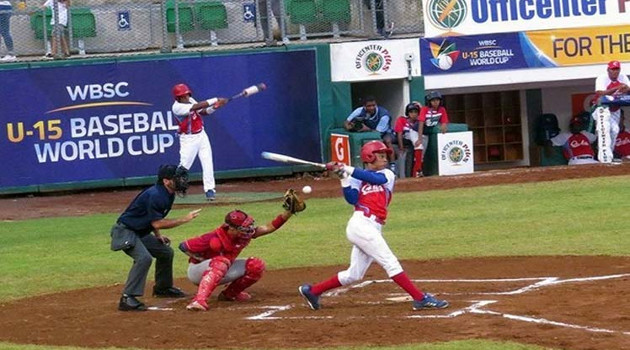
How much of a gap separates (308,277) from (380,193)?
2772mm

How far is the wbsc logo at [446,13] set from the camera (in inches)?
968

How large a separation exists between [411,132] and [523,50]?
3.23m

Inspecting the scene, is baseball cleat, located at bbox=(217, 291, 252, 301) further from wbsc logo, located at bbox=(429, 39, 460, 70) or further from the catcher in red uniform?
wbsc logo, located at bbox=(429, 39, 460, 70)

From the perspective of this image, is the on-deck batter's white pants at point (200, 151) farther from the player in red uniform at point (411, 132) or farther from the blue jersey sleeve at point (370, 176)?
the blue jersey sleeve at point (370, 176)

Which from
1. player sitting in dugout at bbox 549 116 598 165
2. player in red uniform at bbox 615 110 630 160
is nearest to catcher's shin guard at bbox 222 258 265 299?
player in red uniform at bbox 615 110 630 160

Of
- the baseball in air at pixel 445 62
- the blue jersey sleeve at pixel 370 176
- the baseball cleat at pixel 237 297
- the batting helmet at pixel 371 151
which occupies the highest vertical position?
the baseball in air at pixel 445 62

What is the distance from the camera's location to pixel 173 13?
2458cm

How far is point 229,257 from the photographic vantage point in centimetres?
1177

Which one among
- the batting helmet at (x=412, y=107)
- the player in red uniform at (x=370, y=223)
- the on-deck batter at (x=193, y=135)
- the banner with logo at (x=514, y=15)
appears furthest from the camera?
the banner with logo at (x=514, y=15)

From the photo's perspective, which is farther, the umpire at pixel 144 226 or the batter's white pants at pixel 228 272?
the batter's white pants at pixel 228 272

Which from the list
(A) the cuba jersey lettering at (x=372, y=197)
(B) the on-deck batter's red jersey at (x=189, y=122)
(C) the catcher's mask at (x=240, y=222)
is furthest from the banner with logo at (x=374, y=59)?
(A) the cuba jersey lettering at (x=372, y=197)

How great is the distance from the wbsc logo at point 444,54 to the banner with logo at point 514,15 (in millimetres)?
245

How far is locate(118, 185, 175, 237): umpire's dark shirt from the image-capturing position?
11.6m

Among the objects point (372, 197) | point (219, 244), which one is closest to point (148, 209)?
point (219, 244)
